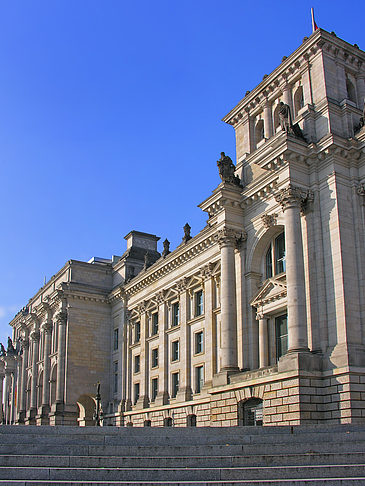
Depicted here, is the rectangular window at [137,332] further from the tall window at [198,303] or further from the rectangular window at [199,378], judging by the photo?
the rectangular window at [199,378]

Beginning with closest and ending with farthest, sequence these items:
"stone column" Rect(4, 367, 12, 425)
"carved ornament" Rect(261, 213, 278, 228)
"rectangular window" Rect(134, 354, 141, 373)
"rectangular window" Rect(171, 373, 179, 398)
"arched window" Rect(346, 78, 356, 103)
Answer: "carved ornament" Rect(261, 213, 278, 228)
"arched window" Rect(346, 78, 356, 103)
"rectangular window" Rect(171, 373, 179, 398)
"rectangular window" Rect(134, 354, 141, 373)
"stone column" Rect(4, 367, 12, 425)

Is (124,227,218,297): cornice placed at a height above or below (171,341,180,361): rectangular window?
above

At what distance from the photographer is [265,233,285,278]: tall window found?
32812 mm

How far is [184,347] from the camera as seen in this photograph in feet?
147

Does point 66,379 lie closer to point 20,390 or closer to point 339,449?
point 20,390

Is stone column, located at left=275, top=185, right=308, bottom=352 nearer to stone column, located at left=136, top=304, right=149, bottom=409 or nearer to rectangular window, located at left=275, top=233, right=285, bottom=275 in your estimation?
rectangular window, located at left=275, top=233, right=285, bottom=275

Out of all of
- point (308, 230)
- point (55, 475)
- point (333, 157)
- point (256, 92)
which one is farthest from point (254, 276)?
point (55, 475)

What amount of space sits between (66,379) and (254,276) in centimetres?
3039

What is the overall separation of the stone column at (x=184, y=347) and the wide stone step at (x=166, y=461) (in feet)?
94.8

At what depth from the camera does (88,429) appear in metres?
19.3

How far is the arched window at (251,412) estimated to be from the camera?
2966 centimetres

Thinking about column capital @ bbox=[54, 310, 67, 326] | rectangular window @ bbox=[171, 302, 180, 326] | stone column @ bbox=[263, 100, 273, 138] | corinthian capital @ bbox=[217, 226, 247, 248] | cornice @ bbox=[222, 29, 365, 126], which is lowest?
rectangular window @ bbox=[171, 302, 180, 326]

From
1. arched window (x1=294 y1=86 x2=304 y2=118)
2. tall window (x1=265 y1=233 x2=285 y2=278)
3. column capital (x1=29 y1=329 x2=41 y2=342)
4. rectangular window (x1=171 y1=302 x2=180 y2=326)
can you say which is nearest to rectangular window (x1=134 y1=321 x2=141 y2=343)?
rectangular window (x1=171 y1=302 x2=180 y2=326)

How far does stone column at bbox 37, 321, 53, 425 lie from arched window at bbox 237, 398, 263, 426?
34.8 metres
